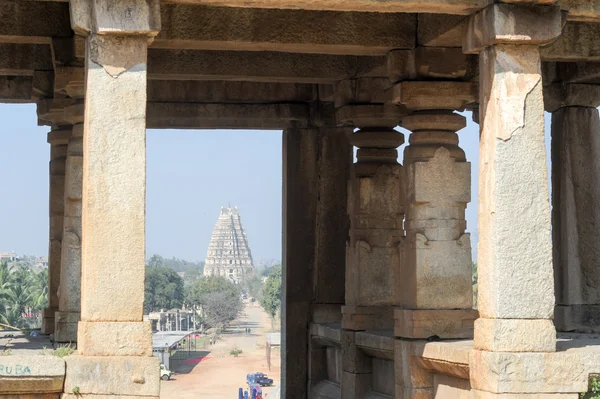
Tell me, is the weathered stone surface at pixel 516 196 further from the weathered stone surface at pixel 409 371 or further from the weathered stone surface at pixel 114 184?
the weathered stone surface at pixel 114 184

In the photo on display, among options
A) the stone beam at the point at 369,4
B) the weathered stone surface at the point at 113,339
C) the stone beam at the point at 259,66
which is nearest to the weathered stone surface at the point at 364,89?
the stone beam at the point at 259,66

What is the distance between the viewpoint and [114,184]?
37.4ft

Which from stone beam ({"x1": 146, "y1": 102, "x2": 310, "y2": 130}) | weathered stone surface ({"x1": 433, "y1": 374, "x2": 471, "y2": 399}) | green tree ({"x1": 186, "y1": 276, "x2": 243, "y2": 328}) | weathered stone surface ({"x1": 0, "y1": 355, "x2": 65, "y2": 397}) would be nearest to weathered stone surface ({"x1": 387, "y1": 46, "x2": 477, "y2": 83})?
weathered stone surface ({"x1": 433, "y1": 374, "x2": 471, "y2": 399})

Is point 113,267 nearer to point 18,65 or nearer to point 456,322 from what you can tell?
point 456,322

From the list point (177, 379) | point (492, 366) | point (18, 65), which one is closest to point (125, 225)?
point (492, 366)

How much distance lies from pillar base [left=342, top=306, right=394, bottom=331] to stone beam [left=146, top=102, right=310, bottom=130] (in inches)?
144

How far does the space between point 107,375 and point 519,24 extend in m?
5.17

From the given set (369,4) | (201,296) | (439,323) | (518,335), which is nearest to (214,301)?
(201,296)

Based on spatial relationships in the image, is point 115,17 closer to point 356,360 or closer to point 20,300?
point 356,360

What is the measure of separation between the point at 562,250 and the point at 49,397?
9.23 meters

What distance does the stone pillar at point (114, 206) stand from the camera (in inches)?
439

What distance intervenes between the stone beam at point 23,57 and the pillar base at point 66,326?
11.8ft

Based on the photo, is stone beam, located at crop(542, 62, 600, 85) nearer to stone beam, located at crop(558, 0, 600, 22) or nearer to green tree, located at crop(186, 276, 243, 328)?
stone beam, located at crop(558, 0, 600, 22)

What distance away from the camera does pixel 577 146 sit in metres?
18.0
